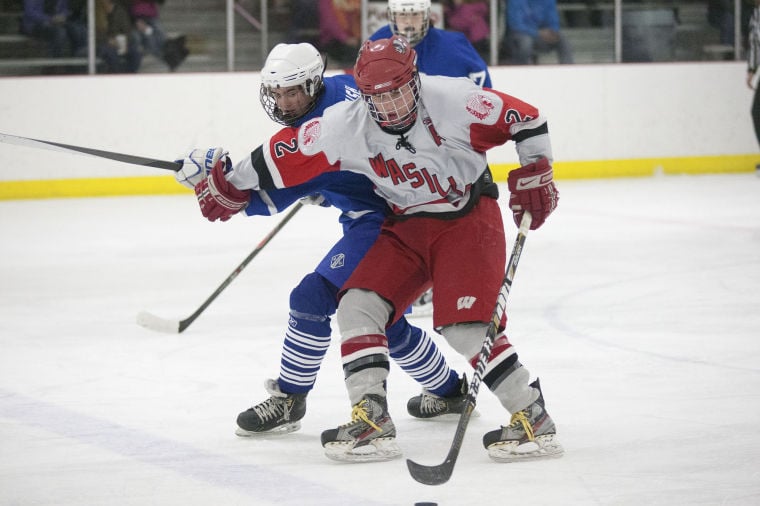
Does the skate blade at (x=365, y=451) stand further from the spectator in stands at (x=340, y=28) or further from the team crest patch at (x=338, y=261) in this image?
the spectator in stands at (x=340, y=28)

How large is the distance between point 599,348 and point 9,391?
5.97 ft

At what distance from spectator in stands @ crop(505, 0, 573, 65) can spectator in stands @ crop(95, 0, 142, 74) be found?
2.75m


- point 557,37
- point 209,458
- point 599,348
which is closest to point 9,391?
point 209,458

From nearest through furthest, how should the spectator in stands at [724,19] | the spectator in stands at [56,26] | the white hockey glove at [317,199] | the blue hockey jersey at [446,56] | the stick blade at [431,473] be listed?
the stick blade at [431,473]
the white hockey glove at [317,199]
the blue hockey jersey at [446,56]
the spectator in stands at [56,26]
the spectator in stands at [724,19]

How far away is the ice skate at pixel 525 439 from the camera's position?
273 cm

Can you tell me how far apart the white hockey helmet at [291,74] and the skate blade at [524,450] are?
0.93m

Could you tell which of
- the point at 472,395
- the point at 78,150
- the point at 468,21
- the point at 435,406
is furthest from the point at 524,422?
the point at 468,21

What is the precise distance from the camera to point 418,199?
2.84 metres

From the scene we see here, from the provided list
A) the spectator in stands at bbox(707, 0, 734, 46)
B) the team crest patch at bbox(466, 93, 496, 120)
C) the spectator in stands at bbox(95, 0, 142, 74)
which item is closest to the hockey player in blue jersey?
the team crest patch at bbox(466, 93, 496, 120)

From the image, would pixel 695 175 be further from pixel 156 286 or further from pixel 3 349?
pixel 3 349

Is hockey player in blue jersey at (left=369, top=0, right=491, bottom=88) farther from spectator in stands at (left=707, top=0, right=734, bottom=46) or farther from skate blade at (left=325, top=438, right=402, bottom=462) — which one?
spectator in stands at (left=707, top=0, right=734, bottom=46)

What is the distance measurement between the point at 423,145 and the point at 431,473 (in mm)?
740

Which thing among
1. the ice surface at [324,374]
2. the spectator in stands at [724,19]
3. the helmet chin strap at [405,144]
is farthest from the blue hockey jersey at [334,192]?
the spectator in stands at [724,19]

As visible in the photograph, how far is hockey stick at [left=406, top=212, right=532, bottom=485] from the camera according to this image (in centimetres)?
249
